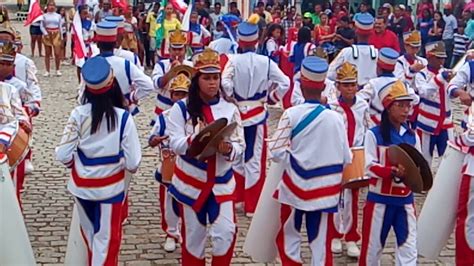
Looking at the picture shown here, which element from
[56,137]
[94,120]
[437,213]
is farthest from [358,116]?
[56,137]

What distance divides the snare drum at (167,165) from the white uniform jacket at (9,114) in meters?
1.25

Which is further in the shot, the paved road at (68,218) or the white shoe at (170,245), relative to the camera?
the white shoe at (170,245)

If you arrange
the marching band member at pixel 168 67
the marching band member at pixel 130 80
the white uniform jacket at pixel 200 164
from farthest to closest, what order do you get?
the marching band member at pixel 168 67 < the marching band member at pixel 130 80 < the white uniform jacket at pixel 200 164

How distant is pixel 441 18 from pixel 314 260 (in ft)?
49.7

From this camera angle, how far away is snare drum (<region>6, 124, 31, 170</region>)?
6332 mm

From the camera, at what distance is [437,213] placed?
6652mm

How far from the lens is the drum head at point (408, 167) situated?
227 inches

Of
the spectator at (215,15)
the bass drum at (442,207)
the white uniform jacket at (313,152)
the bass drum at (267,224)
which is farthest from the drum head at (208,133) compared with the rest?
the spectator at (215,15)

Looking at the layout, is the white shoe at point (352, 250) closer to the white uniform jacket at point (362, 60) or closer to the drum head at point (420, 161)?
the drum head at point (420, 161)

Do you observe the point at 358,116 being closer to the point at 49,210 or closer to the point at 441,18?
the point at 49,210

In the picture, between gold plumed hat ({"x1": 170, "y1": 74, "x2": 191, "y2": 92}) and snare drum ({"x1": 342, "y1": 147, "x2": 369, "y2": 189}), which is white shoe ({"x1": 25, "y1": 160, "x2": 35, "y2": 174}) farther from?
snare drum ({"x1": 342, "y1": 147, "x2": 369, "y2": 189})

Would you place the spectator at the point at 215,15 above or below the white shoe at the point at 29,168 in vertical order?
below

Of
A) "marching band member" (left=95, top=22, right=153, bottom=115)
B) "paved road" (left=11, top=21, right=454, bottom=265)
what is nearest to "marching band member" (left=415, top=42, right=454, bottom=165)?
"paved road" (left=11, top=21, right=454, bottom=265)

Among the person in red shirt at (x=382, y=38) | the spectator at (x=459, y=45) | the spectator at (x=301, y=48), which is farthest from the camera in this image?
the spectator at (x=459, y=45)
